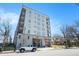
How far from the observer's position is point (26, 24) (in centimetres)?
635

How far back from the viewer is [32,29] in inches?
249

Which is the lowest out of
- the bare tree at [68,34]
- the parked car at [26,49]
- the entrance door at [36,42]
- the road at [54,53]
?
the road at [54,53]

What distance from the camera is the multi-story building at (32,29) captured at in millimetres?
6309

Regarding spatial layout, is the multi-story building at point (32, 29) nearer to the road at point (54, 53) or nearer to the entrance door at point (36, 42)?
the entrance door at point (36, 42)

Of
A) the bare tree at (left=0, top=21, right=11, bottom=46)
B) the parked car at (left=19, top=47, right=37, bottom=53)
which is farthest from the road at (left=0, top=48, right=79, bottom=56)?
the bare tree at (left=0, top=21, right=11, bottom=46)

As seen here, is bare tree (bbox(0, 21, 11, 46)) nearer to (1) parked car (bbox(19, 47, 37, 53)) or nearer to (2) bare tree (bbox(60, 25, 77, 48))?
(1) parked car (bbox(19, 47, 37, 53))

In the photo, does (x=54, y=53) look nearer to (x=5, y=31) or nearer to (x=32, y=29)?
(x=32, y=29)

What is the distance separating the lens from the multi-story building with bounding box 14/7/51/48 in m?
6.31

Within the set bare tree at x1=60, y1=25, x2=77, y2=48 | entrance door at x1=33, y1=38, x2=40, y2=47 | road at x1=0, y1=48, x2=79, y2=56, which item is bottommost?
road at x1=0, y1=48, x2=79, y2=56

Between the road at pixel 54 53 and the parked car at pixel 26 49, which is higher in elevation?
the parked car at pixel 26 49

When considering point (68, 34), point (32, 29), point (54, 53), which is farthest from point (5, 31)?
point (68, 34)

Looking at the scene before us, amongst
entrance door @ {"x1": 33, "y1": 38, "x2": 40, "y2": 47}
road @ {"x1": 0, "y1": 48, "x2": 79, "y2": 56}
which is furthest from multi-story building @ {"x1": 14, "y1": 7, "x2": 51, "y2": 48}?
road @ {"x1": 0, "y1": 48, "x2": 79, "y2": 56}

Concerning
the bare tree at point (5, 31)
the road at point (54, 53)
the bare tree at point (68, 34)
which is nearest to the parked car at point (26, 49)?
the road at point (54, 53)

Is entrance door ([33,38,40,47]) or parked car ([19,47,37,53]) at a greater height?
entrance door ([33,38,40,47])
